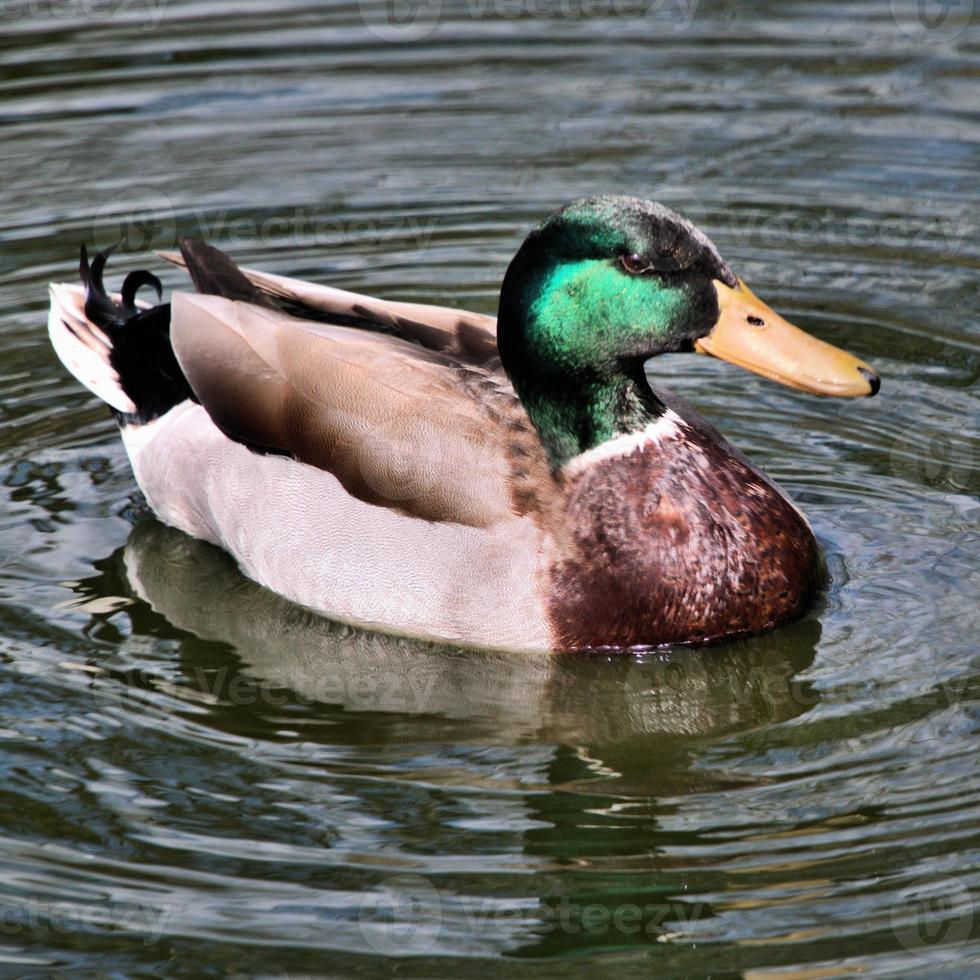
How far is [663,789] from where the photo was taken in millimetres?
5527

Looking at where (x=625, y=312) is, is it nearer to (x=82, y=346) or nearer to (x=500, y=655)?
(x=500, y=655)

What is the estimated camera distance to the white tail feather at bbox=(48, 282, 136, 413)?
745 cm

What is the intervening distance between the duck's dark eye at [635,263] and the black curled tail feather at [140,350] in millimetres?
2004

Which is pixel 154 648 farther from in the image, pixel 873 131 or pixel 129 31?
pixel 129 31

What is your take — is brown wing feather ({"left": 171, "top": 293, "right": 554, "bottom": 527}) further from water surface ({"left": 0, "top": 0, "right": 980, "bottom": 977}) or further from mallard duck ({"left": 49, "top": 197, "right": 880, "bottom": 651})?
water surface ({"left": 0, "top": 0, "right": 980, "bottom": 977})

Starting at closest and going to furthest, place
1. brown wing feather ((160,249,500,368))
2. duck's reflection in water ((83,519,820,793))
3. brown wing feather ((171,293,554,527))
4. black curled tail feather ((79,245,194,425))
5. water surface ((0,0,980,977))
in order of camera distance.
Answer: water surface ((0,0,980,977)), duck's reflection in water ((83,519,820,793)), brown wing feather ((171,293,554,527)), brown wing feather ((160,249,500,368)), black curled tail feather ((79,245,194,425))

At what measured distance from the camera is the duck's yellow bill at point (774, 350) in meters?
6.00

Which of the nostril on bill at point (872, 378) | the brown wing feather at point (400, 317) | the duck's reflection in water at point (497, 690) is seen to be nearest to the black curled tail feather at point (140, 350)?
the brown wing feather at point (400, 317)

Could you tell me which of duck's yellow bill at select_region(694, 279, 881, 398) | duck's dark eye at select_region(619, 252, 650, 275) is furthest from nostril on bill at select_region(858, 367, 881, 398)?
duck's dark eye at select_region(619, 252, 650, 275)

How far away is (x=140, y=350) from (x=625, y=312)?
7.52 ft

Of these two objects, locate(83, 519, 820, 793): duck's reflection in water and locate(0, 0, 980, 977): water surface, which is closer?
locate(0, 0, 980, 977): water surface

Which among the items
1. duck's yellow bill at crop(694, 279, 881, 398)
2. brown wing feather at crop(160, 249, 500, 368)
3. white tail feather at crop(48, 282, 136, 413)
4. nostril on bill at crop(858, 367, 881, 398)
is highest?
white tail feather at crop(48, 282, 136, 413)

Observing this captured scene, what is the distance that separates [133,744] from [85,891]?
0.85 m

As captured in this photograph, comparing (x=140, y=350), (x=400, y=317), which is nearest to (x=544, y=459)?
(x=400, y=317)
